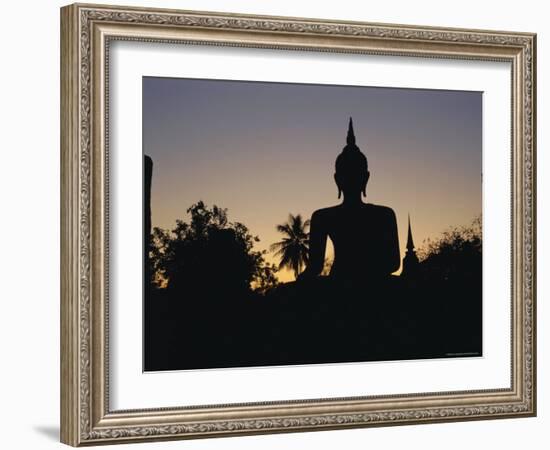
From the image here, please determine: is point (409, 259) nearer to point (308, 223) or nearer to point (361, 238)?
point (361, 238)

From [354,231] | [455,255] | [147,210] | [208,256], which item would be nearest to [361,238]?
[354,231]

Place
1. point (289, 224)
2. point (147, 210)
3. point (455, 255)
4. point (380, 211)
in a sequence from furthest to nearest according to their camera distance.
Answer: point (455, 255) → point (380, 211) → point (289, 224) → point (147, 210)

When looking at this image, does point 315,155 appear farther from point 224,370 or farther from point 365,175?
point 224,370

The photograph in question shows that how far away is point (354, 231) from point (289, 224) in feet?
0.71

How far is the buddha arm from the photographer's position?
4375mm

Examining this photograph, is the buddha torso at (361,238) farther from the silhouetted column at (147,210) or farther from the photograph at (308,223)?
the silhouetted column at (147,210)

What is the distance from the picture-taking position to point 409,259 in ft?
14.7

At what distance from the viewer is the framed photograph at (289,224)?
13.5 ft

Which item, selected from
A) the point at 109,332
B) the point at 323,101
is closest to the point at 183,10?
the point at 323,101

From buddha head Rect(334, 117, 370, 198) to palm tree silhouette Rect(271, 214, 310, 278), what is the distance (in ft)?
0.53

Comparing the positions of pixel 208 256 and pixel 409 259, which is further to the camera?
pixel 409 259

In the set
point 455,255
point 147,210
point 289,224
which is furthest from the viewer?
point 455,255

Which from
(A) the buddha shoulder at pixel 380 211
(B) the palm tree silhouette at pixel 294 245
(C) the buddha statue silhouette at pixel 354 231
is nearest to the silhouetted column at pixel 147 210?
(B) the palm tree silhouette at pixel 294 245

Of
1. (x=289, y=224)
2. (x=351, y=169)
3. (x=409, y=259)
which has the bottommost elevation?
(x=409, y=259)
